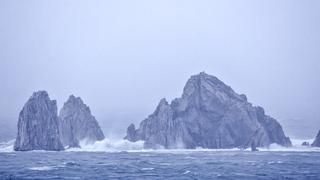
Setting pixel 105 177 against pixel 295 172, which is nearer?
pixel 105 177

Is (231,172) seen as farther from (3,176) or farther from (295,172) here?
(3,176)

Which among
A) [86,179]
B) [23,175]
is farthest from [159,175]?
[23,175]

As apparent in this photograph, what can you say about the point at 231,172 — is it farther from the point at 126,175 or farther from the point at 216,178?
the point at 126,175

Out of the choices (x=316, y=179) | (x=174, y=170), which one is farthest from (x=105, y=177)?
(x=316, y=179)

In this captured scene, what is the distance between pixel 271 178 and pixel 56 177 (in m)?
42.9

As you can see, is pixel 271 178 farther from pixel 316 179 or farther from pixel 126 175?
pixel 126 175

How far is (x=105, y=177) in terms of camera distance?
4390 inches

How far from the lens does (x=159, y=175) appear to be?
117875 millimetres

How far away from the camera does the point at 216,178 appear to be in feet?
366

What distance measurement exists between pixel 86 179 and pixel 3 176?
17022mm

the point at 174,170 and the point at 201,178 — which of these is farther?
the point at 174,170

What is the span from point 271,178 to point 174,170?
95.1ft

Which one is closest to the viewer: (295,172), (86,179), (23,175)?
(86,179)

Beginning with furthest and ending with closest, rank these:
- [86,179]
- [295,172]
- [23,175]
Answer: [295,172] → [23,175] → [86,179]
